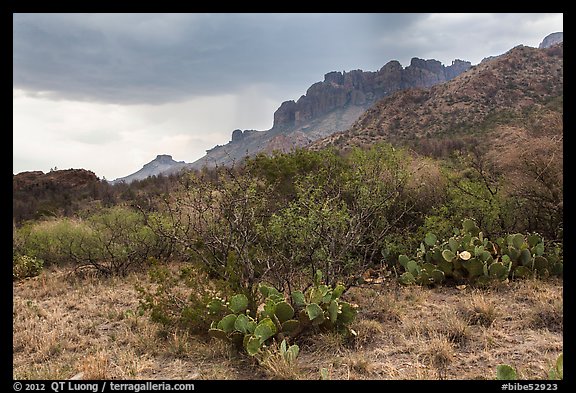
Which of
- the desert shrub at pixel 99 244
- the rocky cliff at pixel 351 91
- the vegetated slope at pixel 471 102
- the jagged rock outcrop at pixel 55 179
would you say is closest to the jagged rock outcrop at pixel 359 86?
the rocky cliff at pixel 351 91

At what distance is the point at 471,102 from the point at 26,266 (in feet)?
150

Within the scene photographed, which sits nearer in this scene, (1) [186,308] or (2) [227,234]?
(1) [186,308]

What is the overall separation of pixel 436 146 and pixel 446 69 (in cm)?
12548

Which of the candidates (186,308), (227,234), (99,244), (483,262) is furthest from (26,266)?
(483,262)

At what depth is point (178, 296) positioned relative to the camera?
6.16 m

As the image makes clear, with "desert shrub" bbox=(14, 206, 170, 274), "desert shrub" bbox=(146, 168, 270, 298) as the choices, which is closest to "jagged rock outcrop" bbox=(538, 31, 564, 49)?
"desert shrub" bbox=(146, 168, 270, 298)

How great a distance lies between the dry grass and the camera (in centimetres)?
423

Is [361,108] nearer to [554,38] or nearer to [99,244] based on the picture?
[554,38]

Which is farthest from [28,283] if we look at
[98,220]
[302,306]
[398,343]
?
[398,343]

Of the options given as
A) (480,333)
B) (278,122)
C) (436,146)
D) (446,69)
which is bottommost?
(480,333)

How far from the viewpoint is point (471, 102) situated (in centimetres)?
4572

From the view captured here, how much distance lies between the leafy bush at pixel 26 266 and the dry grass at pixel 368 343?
436 cm
